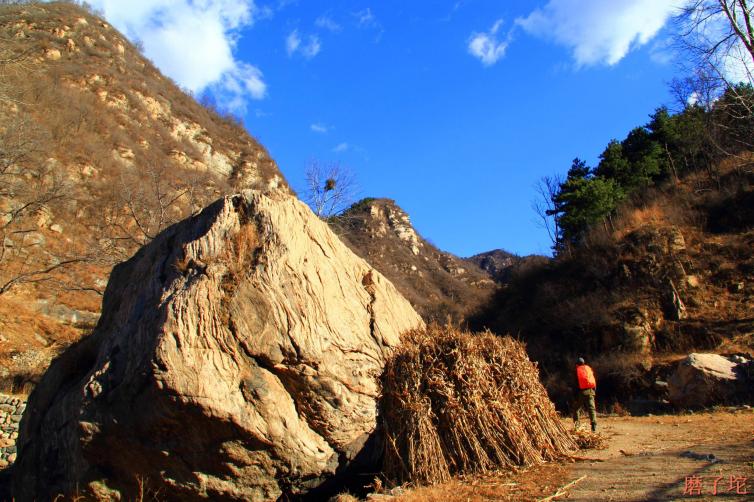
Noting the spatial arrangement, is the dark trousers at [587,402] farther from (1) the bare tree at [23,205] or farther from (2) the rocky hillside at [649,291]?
(1) the bare tree at [23,205]

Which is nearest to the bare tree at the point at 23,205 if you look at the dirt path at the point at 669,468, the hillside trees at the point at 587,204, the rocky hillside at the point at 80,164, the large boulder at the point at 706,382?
the rocky hillside at the point at 80,164

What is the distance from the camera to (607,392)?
1705 centimetres

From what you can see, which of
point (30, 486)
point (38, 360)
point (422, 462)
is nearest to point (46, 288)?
point (38, 360)

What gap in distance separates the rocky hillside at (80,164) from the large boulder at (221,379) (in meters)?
13.4

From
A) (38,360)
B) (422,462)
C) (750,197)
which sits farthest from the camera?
(750,197)

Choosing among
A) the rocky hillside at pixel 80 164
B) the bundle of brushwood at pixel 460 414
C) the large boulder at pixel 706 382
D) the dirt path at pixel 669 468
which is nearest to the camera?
the dirt path at pixel 669 468

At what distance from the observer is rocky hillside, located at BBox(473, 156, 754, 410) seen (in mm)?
17516

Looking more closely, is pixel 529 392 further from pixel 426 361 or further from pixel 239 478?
pixel 239 478

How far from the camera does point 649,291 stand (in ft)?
65.7

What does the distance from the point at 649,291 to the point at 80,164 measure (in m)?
30.6

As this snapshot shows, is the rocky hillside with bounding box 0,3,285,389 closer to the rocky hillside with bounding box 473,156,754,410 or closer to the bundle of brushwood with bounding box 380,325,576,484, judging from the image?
the bundle of brushwood with bounding box 380,325,576,484

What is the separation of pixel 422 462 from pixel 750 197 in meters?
24.2

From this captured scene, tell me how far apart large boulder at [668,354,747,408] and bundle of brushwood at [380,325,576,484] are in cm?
796

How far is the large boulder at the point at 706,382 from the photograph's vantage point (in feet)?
39.2
